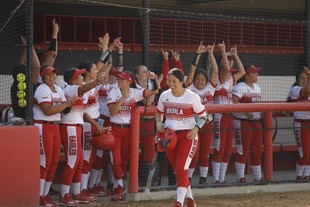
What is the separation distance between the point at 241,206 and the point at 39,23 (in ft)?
17.5

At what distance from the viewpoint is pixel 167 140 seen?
8680mm

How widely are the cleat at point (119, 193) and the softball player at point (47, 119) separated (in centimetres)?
94

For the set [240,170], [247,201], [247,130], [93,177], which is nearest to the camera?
[247,201]

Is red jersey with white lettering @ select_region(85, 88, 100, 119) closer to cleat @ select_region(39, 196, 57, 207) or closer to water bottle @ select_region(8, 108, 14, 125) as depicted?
water bottle @ select_region(8, 108, 14, 125)

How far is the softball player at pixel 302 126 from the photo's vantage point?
37.3 feet

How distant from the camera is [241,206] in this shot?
372 inches

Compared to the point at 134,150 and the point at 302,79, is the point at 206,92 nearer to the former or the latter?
the point at 134,150

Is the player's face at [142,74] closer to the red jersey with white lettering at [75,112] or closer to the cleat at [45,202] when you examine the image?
the red jersey with white lettering at [75,112]

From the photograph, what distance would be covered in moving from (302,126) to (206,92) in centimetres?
170

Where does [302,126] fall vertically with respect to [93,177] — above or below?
above

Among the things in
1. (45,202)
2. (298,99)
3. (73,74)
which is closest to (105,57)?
(73,74)

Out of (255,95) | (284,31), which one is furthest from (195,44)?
(255,95)

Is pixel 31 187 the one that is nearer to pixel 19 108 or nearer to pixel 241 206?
pixel 19 108

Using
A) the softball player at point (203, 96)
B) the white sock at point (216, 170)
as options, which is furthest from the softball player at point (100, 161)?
the white sock at point (216, 170)
